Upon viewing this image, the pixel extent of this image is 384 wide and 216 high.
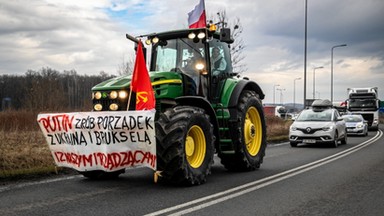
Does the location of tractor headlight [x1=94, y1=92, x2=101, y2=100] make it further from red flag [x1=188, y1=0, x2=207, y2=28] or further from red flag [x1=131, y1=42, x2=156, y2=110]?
red flag [x1=188, y1=0, x2=207, y2=28]

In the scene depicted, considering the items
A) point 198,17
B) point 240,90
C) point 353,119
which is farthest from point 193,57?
point 353,119

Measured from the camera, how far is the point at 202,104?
852 cm

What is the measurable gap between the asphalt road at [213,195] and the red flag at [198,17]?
3.34 m

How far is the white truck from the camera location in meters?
36.5

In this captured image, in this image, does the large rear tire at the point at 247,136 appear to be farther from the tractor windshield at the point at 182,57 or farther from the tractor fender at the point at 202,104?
the tractor windshield at the point at 182,57

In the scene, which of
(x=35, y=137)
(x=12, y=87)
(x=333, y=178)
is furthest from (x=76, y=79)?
(x=333, y=178)

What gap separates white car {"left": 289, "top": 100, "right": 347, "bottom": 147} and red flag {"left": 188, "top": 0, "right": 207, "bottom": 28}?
10033 millimetres

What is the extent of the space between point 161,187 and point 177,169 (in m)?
0.60

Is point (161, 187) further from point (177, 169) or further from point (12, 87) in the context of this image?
point (12, 87)

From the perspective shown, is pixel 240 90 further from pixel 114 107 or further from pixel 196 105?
Answer: pixel 114 107

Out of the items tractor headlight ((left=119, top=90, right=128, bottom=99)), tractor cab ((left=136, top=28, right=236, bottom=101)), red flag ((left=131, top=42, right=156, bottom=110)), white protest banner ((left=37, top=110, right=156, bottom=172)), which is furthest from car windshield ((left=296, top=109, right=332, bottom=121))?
white protest banner ((left=37, top=110, right=156, bottom=172))

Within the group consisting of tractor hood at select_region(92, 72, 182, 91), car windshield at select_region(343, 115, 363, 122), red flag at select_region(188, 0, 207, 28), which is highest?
Answer: red flag at select_region(188, 0, 207, 28)

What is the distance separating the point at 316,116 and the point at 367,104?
64.1 ft

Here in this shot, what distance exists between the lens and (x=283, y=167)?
35.8 feet
